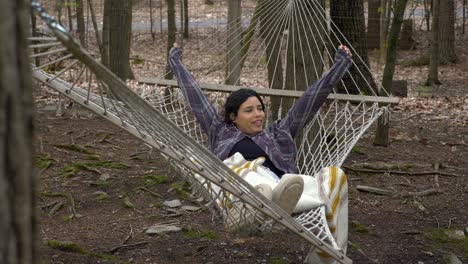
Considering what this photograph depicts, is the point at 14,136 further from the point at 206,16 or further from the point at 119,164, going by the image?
the point at 206,16

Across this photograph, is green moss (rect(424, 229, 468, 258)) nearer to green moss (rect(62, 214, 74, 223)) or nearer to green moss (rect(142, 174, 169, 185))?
green moss (rect(142, 174, 169, 185))

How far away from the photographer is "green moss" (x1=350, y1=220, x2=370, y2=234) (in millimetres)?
3521

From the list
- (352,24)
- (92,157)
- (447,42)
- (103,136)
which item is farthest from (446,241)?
(447,42)

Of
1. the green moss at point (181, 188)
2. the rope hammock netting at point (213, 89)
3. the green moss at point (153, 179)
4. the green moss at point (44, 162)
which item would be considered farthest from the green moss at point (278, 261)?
the green moss at point (44, 162)

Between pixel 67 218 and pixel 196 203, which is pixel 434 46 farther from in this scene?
pixel 67 218

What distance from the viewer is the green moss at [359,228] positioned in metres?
3.52

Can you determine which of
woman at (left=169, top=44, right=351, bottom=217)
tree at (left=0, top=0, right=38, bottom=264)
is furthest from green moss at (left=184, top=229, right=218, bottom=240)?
tree at (left=0, top=0, right=38, bottom=264)

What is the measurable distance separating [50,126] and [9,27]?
4.48 meters

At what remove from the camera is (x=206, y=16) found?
37.4 feet

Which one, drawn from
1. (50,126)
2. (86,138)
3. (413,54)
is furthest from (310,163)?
(413,54)

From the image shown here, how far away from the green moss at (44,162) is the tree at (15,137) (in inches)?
137

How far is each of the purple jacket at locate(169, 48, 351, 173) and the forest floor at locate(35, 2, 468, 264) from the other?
1.04 feet

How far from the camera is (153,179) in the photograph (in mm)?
4258

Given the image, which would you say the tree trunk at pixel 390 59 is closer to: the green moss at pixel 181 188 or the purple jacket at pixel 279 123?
the purple jacket at pixel 279 123
